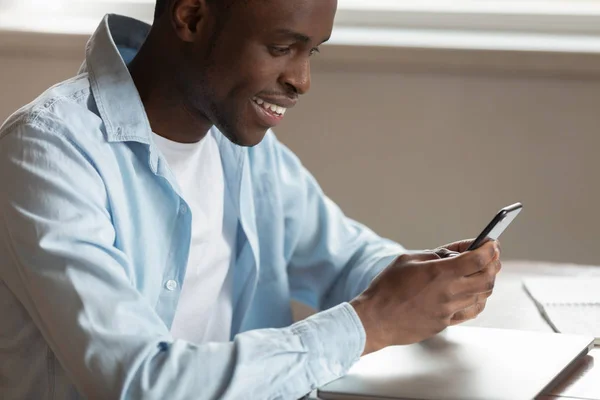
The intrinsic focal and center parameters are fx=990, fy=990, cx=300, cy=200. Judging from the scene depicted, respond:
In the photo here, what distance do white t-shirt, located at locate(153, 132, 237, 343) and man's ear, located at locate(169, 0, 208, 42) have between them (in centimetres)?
17

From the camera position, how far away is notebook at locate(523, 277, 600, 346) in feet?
4.52

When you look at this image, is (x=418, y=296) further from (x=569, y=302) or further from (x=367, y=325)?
(x=569, y=302)

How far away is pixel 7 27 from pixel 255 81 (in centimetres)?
136

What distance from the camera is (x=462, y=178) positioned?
237cm

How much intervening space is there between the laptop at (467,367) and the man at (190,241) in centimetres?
3

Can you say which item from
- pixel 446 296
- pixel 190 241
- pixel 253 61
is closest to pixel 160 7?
pixel 253 61

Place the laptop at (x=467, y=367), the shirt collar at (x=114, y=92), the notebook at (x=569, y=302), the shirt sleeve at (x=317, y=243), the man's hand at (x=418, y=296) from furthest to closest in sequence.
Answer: the shirt sleeve at (x=317, y=243) < the notebook at (x=569, y=302) < the shirt collar at (x=114, y=92) < the man's hand at (x=418, y=296) < the laptop at (x=467, y=367)

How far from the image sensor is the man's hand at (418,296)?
3.76 feet

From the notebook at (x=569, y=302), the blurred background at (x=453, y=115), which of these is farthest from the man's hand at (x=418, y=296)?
the blurred background at (x=453, y=115)

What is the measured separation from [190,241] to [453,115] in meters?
1.11

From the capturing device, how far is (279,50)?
1307mm

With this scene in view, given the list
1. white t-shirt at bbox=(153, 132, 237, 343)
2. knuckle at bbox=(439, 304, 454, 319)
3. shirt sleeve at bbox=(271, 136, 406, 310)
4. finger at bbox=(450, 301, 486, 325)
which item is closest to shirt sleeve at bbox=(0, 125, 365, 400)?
knuckle at bbox=(439, 304, 454, 319)

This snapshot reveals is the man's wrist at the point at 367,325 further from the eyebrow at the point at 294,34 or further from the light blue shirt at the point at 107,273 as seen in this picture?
the eyebrow at the point at 294,34

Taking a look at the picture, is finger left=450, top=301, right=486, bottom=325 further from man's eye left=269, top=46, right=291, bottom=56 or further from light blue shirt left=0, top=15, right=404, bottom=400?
man's eye left=269, top=46, right=291, bottom=56
